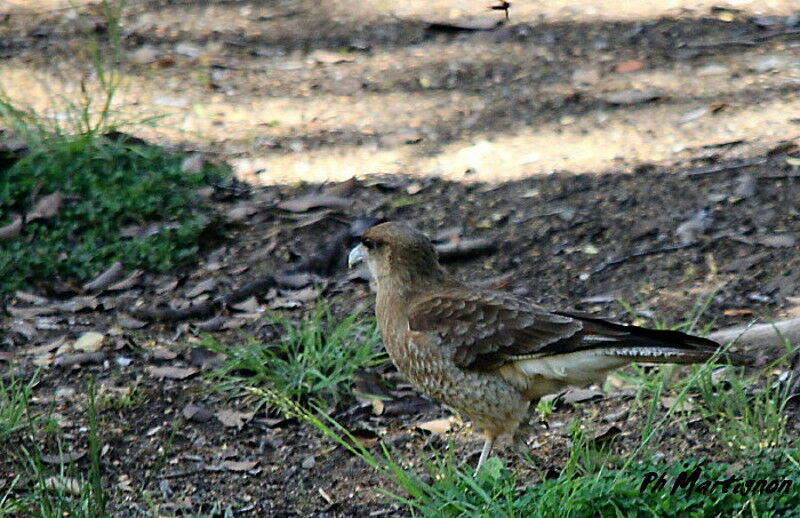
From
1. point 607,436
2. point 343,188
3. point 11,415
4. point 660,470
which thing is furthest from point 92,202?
point 660,470

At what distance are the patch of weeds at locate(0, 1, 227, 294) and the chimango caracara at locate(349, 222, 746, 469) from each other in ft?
7.58

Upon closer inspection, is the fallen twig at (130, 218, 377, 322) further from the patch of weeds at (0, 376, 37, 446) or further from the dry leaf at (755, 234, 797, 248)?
the dry leaf at (755, 234, 797, 248)

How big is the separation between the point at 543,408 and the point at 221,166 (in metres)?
3.26

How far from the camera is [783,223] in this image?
6.19 meters

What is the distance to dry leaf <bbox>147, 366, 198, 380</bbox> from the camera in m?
5.58

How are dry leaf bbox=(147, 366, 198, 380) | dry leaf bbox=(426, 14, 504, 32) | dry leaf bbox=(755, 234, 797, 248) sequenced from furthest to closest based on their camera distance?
dry leaf bbox=(426, 14, 504, 32) → dry leaf bbox=(755, 234, 797, 248) → dry leaf bbox=(147, 366, 198, 380)

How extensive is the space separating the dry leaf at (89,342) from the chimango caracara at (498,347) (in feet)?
5.58

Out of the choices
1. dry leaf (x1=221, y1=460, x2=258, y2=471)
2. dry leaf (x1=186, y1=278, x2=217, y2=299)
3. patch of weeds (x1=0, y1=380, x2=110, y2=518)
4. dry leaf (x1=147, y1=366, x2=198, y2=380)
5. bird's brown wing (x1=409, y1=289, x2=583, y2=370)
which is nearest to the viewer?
patch of weeds (x1=0, y1=380, x2=110, y2=518)

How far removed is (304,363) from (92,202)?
2.27 m

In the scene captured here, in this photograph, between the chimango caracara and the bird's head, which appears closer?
the chimango caracara

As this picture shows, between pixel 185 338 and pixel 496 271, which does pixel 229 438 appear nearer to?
pixel 185 338

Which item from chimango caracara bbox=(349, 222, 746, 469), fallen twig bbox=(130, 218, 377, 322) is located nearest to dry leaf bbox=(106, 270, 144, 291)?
fallen twig bbox=(130, 218, 377, 322)

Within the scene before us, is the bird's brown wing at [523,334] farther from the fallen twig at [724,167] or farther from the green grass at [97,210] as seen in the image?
the green grass at [97,210]

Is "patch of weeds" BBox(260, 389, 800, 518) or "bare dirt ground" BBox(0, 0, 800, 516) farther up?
"patch of weeds" BBox(260, 389, 800, 518)
